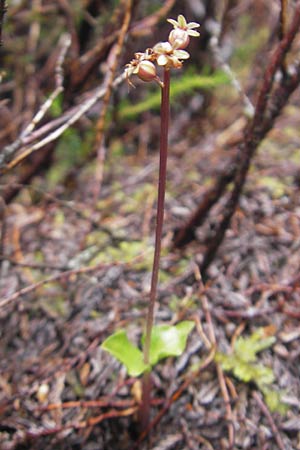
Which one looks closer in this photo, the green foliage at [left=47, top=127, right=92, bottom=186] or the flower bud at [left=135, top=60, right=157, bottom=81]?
the flower bud at [left=135, top=60, right=157, bottom=81]

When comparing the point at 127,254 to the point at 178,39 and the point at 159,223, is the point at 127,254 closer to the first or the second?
the point at 159,223

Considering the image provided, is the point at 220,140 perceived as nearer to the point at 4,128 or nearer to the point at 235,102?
the point at 235,102

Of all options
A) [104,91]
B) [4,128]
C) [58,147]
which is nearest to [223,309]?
[104,91]

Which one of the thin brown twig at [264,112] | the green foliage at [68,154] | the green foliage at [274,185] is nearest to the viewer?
the thin brown twig at [264,112]

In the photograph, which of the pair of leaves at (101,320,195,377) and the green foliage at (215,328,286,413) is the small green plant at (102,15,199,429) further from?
the green foliage at (215,328,286,413)

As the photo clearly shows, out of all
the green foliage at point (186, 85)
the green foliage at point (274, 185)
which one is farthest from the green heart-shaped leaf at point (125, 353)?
the green foliage at point (186, 85)

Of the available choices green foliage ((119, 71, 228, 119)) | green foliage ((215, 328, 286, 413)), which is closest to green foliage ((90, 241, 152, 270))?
green foliage ((215, 328, 286, 413))

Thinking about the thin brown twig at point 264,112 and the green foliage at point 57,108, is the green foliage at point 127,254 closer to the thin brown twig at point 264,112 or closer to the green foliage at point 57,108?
the thin brown twig at point 264,112
